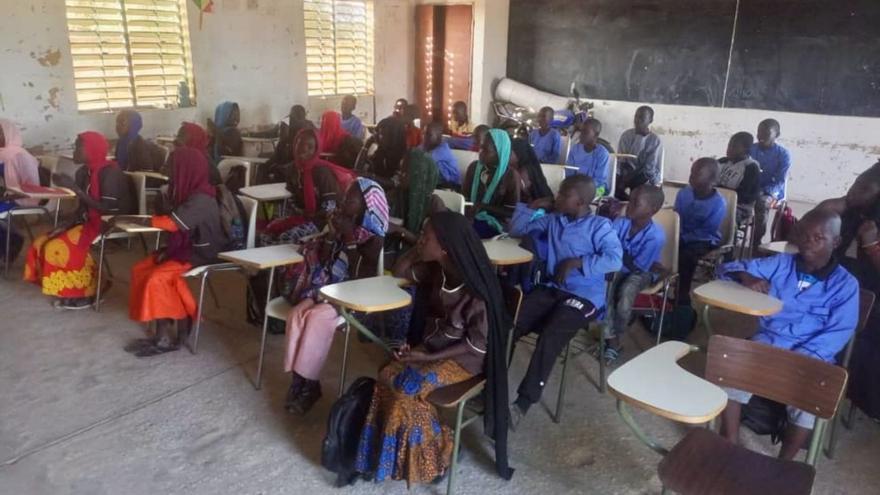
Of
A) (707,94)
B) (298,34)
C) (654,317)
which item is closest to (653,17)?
(707,94)

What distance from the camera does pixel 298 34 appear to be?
8148 millimetres

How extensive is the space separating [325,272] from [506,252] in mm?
888

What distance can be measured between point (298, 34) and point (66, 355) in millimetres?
5622

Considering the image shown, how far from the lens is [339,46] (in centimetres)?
878

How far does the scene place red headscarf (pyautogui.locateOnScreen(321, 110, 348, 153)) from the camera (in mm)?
5996

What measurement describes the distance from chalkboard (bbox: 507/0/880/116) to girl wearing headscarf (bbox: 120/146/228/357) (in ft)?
20.2

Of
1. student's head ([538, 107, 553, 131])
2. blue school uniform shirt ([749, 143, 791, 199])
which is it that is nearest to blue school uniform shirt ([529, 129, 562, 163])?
student's head ([538, 107, 553, 131])

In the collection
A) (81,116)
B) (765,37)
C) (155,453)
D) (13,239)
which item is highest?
(765,37)

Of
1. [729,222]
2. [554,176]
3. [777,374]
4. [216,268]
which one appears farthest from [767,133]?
[216,268]

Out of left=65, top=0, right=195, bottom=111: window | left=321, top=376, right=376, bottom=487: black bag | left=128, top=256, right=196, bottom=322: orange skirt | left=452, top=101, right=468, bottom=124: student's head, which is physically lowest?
left=321, top=376, right=376, bottom=487: black bag

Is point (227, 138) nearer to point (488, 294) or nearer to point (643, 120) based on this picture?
point (643, 120)

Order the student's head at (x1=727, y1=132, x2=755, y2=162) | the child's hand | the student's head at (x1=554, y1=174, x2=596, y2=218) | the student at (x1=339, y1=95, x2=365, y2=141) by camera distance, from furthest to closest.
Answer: the student at (x1=339, y1=95, x2=365, y2=141) < the student's head at (x1=727, y1=132, x2=755, y2=162) < the student's head at (x1=554, y1=174, x2=596, y2=218) < the child's hand

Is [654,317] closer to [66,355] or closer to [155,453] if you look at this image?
[155,453]

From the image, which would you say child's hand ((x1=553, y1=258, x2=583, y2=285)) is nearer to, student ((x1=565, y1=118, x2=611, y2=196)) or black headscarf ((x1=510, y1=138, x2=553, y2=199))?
black headscarf ((x1=510, y1=138, x2=553, y2=199))
